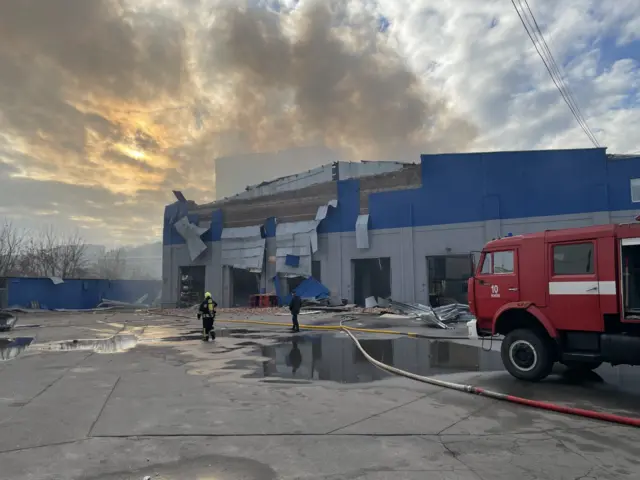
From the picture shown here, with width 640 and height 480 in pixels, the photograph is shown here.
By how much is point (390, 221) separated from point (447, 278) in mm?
5735

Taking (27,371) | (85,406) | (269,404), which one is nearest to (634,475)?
(269,404)

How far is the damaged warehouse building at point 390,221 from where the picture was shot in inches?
988

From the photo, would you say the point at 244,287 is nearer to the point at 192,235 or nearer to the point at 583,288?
the point at 192,235

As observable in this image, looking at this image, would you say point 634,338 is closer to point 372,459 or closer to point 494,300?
point 494,300

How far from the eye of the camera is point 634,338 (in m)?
7.22

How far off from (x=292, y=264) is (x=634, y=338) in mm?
26717

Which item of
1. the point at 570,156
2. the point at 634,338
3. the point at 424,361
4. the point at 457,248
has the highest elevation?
the point at 570,156

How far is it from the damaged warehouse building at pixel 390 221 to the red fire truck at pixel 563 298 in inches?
696

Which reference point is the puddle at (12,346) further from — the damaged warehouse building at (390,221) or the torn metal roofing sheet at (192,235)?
the torn metal roofing sheet at (192,235)

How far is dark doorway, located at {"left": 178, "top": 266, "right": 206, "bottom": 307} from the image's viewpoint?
39.4 m

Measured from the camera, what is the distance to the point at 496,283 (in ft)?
29.9

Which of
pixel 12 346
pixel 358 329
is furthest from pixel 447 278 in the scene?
pixel 12 346

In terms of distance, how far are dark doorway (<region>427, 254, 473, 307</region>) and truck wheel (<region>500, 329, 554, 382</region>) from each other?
1992cm

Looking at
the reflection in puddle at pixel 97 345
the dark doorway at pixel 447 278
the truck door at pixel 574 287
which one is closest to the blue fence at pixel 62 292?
the reflection in puddle at pixel 97 345
